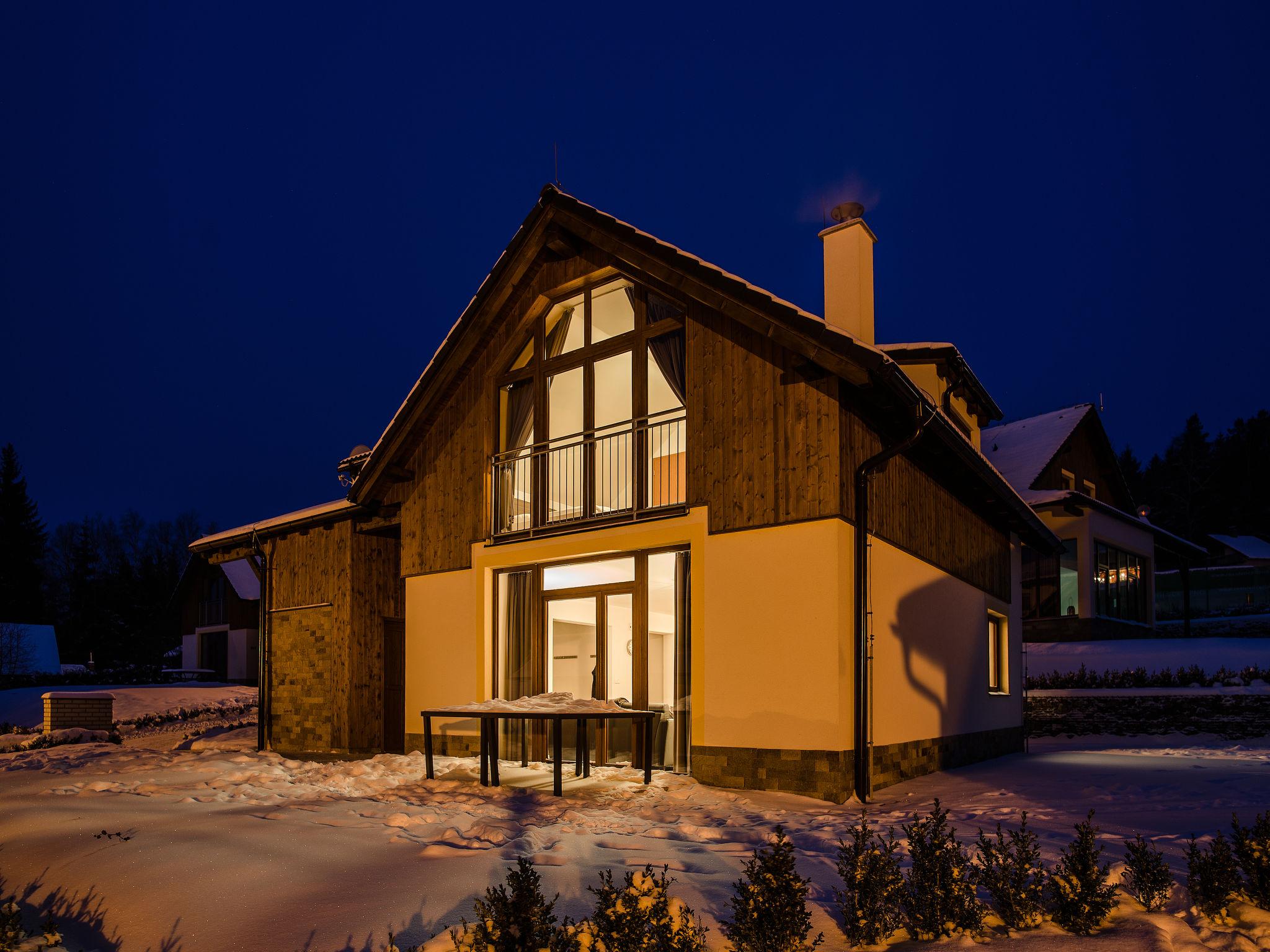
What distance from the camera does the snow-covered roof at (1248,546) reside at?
38.4 meters

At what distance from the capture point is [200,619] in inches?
1512

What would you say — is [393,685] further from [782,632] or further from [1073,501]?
[1073,501]

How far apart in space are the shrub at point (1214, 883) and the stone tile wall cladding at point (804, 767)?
3744 mm

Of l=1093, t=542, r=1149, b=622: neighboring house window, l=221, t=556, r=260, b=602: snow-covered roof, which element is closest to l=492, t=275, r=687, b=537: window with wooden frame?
l=1093, t=542, r=1149, b=622: neighboring house window

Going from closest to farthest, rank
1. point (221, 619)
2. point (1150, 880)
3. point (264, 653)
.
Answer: point (1150, 880)
point (264, 653)
point (221, 619)

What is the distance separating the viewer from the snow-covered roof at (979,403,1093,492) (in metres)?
22.1

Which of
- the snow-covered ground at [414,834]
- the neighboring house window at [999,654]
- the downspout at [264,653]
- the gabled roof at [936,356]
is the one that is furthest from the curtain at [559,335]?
the neighboring house window at [999,654]

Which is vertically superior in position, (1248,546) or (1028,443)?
(1028,443)

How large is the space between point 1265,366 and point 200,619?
132928mm

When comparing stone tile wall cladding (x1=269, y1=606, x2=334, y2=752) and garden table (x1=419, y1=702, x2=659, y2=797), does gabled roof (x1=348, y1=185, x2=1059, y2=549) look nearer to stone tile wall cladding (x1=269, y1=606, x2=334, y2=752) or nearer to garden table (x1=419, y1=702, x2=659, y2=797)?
stone tile wall cladding (x1=269, y1=606, x2=334, y2=752)

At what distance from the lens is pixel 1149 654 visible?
712 inches

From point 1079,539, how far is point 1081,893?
742 inches

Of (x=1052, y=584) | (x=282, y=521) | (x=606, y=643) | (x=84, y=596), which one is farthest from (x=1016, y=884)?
(x=84, y=596)

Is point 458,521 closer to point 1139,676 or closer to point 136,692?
point 1139,676
